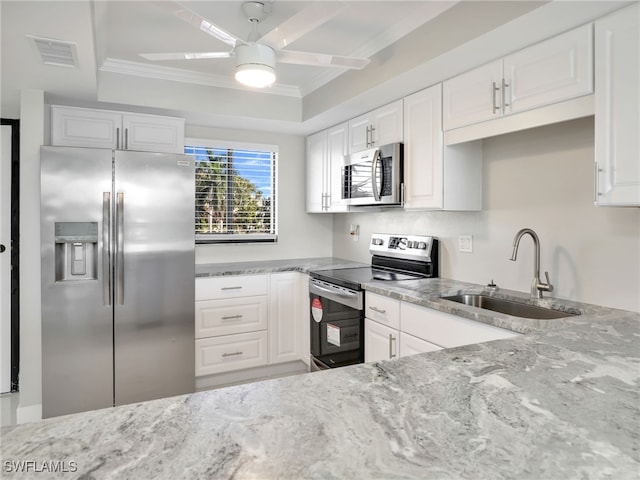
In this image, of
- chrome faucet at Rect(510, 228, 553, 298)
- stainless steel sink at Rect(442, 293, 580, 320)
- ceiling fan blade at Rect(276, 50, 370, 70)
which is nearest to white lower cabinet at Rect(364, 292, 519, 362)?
stainless steel sink at Rect(442, 293, 580, 320)

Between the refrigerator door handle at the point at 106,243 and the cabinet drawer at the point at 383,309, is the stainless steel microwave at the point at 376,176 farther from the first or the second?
the refrigerator door handle at the point at 106,243

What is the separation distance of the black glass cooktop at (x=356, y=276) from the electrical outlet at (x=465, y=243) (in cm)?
37

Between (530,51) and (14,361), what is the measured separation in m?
4.10

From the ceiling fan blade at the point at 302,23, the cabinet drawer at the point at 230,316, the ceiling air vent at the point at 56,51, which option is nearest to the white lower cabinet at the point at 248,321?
the cabinet drawer at the point at 230,316

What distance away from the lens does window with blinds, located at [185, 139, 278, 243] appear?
12.5 ft

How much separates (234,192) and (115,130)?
3.80ft

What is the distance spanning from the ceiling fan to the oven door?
141cm

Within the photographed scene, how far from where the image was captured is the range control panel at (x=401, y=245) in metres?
2.98

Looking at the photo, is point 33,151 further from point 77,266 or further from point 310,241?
point 310,241

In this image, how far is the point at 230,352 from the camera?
10.8 feet

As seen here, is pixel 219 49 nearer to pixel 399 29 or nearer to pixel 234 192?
pixel 399 29

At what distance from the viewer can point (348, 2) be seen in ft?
5.03

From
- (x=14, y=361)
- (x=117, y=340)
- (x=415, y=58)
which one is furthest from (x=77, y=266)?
(x=415, y=58)

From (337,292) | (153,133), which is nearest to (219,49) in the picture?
(153,133)
